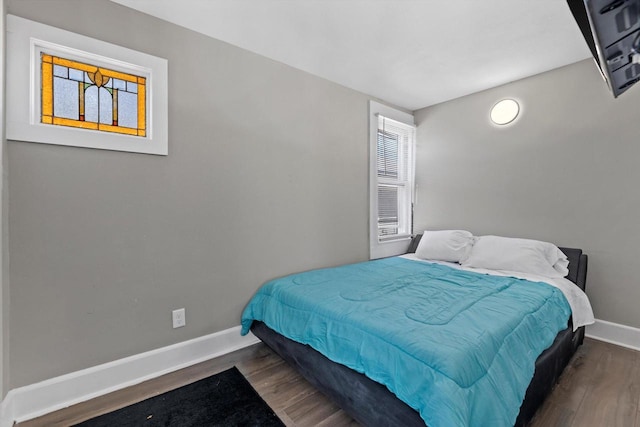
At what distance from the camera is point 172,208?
195 cm

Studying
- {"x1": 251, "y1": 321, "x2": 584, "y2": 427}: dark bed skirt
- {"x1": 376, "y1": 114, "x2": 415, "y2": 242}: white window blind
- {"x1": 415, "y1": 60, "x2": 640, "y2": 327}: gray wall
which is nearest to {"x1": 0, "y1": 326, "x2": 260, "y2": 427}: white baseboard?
{"x1": 251, "y1": 321, "x2": 584, "y2": 427}: dark bed skirt

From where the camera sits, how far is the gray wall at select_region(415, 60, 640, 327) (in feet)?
7.48

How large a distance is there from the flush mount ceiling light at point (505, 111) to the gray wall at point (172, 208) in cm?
176

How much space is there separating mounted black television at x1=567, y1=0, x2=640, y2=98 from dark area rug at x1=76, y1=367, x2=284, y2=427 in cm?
216

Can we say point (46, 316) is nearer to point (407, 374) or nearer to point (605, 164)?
point (407, 374)

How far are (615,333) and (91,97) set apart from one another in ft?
14.1

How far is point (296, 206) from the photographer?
2.60 metres

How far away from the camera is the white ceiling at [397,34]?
1.80 metres

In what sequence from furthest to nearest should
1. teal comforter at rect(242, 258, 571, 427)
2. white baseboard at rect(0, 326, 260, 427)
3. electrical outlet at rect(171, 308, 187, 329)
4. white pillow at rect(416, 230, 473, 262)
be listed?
1. white pillow at rect(416, 230, 473, 262)
2. electrical outlet at rect(171, 308, 187, 329)
3. white baseboard at rect(0, 326, 260, 427)
4. teal comforter at rect(242, 258, 571, 427)

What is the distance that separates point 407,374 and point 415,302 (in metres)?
0.58

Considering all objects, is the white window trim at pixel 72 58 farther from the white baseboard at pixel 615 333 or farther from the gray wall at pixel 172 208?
the white baseboard at pixel 615 333

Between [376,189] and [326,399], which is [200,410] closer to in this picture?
[326,399]

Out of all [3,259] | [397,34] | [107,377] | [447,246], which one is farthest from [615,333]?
[3,259]

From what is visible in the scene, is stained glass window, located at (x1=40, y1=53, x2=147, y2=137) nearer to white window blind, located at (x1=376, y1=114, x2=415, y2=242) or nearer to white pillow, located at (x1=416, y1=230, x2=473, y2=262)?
white window blind, located at (x1=376, y1=114, x2=415, y2=242)
